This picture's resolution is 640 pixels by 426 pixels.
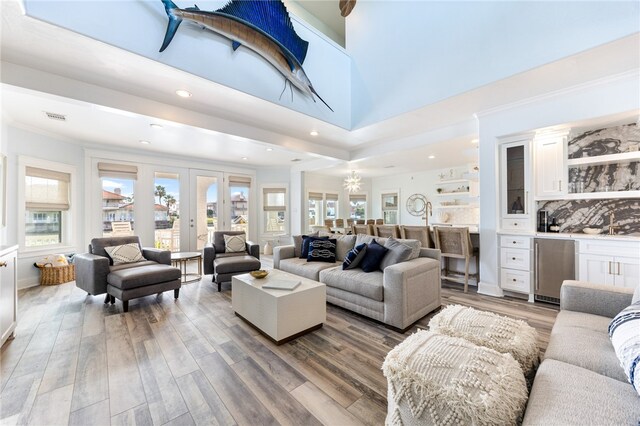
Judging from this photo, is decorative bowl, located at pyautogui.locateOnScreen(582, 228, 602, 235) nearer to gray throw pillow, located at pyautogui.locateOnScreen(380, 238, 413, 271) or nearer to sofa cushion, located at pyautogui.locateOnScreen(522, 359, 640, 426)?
gray throw pillow, located at pyautogui.locateOnScreen(380, 238, 413, 271)

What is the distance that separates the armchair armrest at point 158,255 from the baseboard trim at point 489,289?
182 inches

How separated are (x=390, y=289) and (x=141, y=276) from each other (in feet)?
9.72

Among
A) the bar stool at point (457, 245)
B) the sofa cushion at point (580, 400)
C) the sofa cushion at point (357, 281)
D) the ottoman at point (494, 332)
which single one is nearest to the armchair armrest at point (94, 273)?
the sofa cushion at point (357, 281)

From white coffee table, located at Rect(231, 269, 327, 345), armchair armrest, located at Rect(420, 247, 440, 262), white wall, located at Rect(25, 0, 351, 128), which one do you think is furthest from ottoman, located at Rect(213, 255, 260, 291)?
armchair armrest, located at Rect(420, 247, 440, 262)

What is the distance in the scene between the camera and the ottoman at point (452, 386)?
0.94 meters

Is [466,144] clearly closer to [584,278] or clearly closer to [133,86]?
[584,278]

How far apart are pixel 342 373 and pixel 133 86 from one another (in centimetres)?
350

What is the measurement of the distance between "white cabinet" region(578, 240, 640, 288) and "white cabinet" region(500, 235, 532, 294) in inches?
19.3

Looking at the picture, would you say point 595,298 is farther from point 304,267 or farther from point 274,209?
point 274,209

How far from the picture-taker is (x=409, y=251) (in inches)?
115

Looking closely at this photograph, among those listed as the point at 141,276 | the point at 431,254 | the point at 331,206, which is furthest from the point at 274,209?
the point at 431,254

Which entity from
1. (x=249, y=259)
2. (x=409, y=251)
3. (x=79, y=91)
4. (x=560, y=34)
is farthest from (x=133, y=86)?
(x=560, y=34)

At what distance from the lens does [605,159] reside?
9.92ft

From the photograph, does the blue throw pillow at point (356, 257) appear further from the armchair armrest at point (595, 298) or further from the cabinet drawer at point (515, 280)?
the cabinet drawer at point (515, 280)
